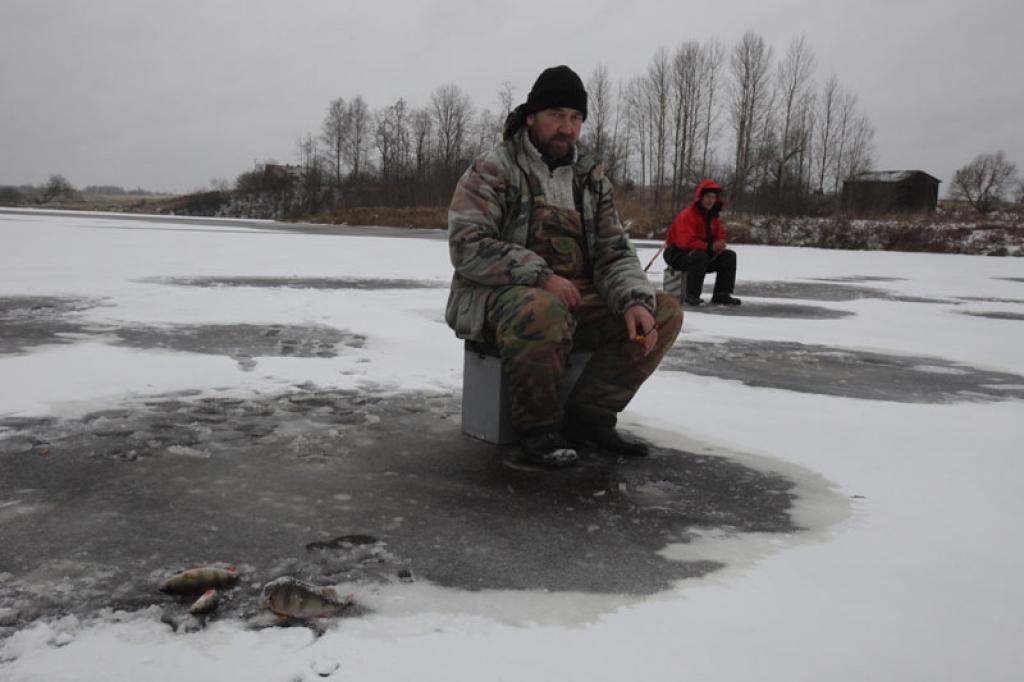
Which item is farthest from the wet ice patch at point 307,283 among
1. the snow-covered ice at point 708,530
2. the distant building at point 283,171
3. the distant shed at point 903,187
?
the distant building at point 283,171

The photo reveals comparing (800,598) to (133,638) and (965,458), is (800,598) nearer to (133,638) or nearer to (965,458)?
(133,638)

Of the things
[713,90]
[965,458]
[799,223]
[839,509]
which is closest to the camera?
[839,509]

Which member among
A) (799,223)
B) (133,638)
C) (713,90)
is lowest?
(133,638)

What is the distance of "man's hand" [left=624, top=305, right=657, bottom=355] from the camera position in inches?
120

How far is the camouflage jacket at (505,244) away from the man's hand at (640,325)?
0.04 meters

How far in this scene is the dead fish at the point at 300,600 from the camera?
1.81 m

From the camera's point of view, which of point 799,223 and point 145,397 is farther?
point 799,223

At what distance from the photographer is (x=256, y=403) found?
380cm

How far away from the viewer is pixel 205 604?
180cm

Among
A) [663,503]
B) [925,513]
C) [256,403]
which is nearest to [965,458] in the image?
[925,513]

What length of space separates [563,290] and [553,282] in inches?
1.9

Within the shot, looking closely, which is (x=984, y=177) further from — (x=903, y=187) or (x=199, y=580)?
(x=199, y=580)

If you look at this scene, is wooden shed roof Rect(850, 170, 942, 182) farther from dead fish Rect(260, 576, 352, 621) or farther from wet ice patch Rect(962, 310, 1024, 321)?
dead fish Rect(260, 576, 352, 621)

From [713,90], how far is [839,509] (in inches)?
1975
